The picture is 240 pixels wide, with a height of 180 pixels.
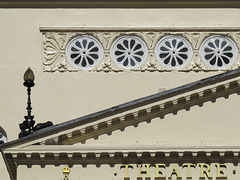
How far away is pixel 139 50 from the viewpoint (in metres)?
44.4

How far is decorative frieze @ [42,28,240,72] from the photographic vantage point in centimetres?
4434

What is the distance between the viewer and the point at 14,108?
44250 millimetres

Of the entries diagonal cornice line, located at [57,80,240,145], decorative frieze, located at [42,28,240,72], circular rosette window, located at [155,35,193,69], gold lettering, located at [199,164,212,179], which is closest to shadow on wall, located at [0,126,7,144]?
decorative frieze, located at [42,28,240,72]

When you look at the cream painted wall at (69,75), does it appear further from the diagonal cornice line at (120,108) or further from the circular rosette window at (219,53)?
the diagonal cornice line at (120,108)

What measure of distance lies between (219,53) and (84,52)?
4587 mm

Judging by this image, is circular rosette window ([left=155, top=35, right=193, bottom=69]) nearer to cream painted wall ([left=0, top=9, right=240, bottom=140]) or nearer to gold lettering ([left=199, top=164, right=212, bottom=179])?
cream painted wall ([left=0, top=9, right=240, bottom=140])

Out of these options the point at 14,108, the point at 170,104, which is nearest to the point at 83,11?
the point at 14,108

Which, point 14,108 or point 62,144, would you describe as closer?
point 62,144
